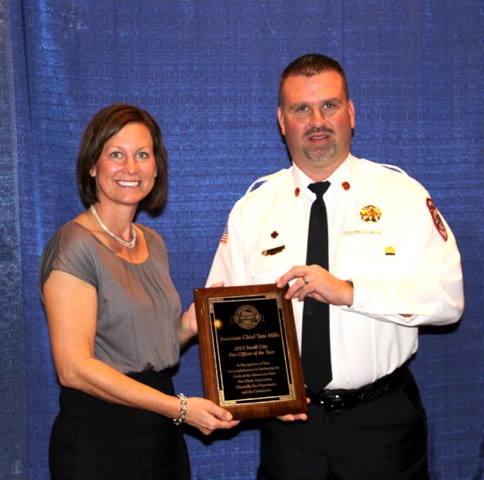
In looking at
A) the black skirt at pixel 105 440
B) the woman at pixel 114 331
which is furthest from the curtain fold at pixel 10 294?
the black skirt at pixel 105 440

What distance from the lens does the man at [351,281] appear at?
257 cm

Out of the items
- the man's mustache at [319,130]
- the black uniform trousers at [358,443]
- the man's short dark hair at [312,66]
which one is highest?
the man's short dark hair at [312,66]

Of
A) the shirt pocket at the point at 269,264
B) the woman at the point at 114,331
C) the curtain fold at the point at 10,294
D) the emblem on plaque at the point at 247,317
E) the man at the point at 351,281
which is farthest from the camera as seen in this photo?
the curtain fold at the point at 10,294

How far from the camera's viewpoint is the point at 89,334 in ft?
7.55

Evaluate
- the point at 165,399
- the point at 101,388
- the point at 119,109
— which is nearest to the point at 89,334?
the point at 101,388

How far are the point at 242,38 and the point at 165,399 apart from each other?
1.68 metres

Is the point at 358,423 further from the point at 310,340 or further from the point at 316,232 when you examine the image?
the point at 316,232

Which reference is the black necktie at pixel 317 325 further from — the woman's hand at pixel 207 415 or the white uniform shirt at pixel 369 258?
the woman's hand at pixel 207 415

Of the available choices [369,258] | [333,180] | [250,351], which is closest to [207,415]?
[250,351]

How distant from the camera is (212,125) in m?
3.27

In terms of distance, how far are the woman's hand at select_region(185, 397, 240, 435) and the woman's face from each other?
0.72 metres

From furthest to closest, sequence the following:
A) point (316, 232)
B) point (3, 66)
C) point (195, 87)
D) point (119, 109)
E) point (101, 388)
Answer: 1. point (195, 87)
2. point (3, 66)
3. point (316, 232)
4. point (119, 109)
5. point (101, 388)

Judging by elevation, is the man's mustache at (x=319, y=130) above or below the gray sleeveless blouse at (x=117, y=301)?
above

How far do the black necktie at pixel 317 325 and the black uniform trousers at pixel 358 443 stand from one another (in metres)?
0.12
